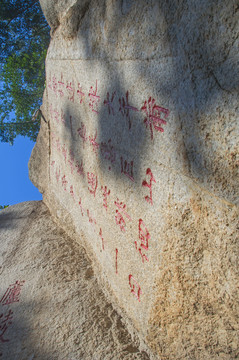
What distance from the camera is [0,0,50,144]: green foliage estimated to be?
6531 mm

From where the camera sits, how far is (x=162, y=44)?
45.9 inches

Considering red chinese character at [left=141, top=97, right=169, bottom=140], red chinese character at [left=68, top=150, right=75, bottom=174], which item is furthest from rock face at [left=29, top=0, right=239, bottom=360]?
red chinese character at [left=68, top=150, right=75, bottom=174]

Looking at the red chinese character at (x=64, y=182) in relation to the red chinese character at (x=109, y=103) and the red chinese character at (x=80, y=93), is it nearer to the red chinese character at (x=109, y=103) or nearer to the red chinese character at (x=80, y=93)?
the red chinese character at (x=80, y=93)

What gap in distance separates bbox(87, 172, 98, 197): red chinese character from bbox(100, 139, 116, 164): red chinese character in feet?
0.70

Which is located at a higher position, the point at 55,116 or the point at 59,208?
the point at 55,116

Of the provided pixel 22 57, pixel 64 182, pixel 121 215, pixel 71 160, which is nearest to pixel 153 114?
pixel 121 215

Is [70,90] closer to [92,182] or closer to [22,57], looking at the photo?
[92,182]

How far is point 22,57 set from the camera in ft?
23.1

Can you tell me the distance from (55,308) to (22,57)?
6.40 metres

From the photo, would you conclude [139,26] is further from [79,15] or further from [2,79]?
[2,79]

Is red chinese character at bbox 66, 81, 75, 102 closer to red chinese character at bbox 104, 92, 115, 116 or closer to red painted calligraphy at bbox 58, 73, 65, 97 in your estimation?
red painted calligraphy at bbox 58, 73, 65, 97

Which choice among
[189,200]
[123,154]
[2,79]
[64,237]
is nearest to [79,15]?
[123,154]

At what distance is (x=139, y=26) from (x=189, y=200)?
72 cm

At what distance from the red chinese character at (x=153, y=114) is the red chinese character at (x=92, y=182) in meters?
0.70
